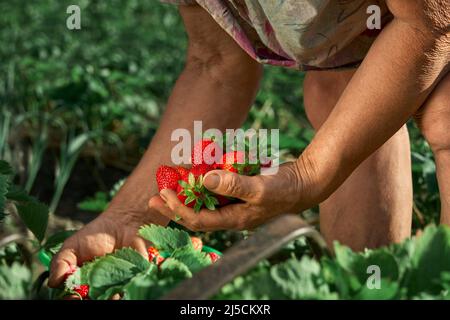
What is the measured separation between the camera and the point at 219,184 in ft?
5.22

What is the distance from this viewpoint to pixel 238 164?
1.77 metres

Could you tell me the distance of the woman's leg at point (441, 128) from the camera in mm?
1803

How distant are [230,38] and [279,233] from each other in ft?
3.33

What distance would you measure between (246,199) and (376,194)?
649 millimetres

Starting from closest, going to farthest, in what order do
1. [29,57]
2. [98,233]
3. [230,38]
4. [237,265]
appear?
[237,265] → [98,233] → [230,38] → [29,57]

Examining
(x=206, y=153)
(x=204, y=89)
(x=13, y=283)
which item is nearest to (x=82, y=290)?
(x=13, y=283)

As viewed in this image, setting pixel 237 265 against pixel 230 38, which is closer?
pixel 237 265

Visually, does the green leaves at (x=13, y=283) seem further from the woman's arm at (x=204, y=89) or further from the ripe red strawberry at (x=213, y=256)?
the woman's arm at (x=204, y=89)

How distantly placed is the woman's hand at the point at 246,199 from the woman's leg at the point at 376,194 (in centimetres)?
56

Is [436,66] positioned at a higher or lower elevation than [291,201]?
higher

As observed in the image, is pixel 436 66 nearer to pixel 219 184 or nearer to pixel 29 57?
pixel 219 184

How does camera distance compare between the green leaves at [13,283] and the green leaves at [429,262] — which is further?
the green leaves at [13,283]

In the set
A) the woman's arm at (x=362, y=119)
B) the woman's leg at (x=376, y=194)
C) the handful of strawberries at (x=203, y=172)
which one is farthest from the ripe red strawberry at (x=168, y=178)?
the woman's leg at (x=376, y=194)
